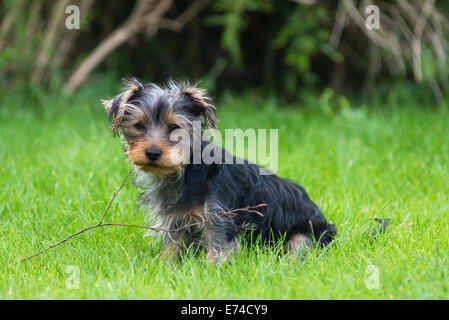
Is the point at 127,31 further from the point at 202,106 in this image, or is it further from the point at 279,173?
the point at 202,106

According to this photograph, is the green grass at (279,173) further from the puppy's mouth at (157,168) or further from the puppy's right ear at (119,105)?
the puppy's right ear at (119,105)

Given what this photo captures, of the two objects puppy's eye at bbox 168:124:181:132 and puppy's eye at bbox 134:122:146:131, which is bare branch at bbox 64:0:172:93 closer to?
puppy's eye at bbox 134:122:146:131

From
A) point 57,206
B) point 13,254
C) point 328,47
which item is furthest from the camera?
point 328,47

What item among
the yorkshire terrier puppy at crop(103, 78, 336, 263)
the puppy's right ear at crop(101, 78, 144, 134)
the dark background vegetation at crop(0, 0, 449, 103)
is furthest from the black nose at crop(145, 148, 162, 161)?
the dark background vegetation at crop(0, 0, 449, 103)

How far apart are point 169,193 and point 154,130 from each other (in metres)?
0.58

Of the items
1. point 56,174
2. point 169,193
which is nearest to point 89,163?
point 56,174

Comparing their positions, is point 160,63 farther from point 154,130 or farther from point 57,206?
point 154,130

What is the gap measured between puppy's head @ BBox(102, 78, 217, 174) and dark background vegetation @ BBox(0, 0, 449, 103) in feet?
11.5

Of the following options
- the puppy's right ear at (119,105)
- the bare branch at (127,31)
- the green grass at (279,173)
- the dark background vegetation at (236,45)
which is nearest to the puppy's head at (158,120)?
the puppy's right ear at (119,105)

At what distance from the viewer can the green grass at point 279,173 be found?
370 cm

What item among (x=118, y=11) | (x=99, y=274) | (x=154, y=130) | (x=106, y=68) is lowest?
(x=99, y=274)

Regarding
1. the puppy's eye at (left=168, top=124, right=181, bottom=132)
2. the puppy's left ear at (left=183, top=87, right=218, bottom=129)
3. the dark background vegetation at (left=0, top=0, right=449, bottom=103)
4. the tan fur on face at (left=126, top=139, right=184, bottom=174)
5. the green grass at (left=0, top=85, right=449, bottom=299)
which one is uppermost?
the dark background vegetation at (left=0, top=0, right=449, bottom=103)

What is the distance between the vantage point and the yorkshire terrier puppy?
162 inches

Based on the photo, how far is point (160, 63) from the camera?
10523mm
